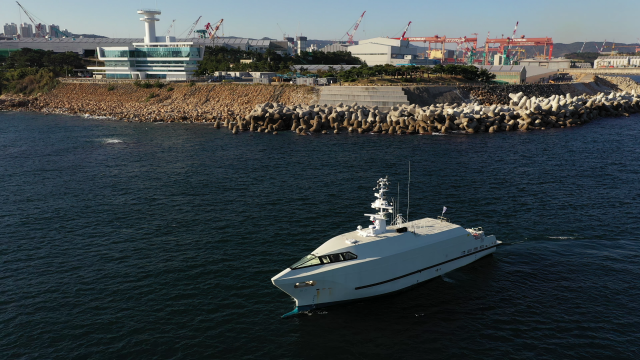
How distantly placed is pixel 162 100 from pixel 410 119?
76.7 meters

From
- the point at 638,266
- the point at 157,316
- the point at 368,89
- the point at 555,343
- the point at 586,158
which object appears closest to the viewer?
the point at 555,343

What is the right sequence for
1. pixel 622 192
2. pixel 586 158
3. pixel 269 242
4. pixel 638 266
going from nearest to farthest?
pixel 638 266 < pixel 269 242 < pixel 622 192 < pixel 586 158

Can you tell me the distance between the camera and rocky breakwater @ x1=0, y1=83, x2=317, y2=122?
117 m

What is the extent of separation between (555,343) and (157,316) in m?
23.9

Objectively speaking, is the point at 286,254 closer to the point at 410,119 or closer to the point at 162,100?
the point at 410,119

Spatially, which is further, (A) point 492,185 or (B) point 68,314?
(A) point 492,185

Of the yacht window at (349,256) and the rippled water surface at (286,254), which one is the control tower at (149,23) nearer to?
the rippled water surface at (286,254)

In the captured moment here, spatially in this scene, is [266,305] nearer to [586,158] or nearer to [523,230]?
[523,230]

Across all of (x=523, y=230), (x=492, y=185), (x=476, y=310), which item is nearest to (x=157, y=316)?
(x=476, y=310)

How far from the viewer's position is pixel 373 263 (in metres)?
29.6

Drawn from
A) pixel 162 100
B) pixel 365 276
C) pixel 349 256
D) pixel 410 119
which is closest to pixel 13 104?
pixel 162 100

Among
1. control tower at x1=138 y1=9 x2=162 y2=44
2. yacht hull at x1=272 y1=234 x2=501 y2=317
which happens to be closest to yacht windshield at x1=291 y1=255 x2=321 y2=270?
yacht hull at x1=272 y1=234 x2=501 y2=317

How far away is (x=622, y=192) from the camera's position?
170ft

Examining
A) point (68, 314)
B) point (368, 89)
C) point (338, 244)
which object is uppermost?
point (368, 89)
